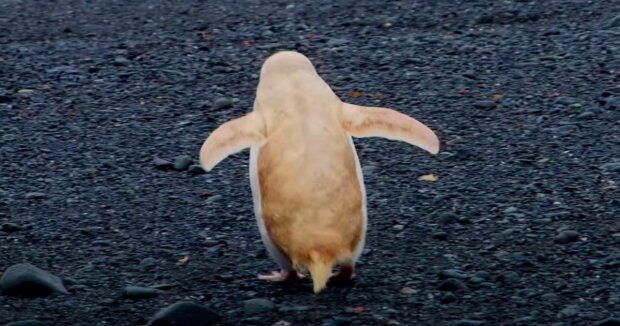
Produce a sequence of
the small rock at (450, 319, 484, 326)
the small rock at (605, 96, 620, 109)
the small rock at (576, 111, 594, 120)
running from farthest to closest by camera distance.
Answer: the small rock at (605, 96, 620, 109) → the small rock at (576, 111, 594, 120) → the small rock at (450, 319, 484, 326)

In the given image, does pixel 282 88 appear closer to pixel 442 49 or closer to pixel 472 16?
pixel 442 49

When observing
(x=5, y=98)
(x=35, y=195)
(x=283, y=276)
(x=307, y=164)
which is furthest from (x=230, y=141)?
(x=5, y=98)

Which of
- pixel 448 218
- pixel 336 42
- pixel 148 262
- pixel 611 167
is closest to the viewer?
pixel 148 262

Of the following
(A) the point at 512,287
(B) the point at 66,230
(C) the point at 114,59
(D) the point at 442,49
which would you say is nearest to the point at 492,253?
(A) the point at 512,287

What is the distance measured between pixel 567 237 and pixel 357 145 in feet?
4.38

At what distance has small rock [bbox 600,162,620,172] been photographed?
5070 millimetres

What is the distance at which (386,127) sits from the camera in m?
3.95

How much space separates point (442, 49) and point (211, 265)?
284cm

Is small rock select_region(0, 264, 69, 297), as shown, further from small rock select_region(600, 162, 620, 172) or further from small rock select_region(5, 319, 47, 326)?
small rock select_region(600, 162, 620, 172)

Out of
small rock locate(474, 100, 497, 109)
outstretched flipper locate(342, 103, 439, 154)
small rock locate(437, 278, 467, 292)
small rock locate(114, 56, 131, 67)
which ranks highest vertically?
outstretched flipper locate(342, 103, 439, 154)

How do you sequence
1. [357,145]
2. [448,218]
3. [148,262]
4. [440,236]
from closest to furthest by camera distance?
1. [148,262]
2. [440,236]
3. [448,218]
4. [357,145]

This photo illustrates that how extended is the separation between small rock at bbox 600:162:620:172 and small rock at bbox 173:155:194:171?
1.57 metres

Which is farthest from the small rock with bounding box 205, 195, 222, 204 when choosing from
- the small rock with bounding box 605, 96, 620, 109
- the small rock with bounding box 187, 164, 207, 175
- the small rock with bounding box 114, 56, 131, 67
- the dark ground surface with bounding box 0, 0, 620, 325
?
the small rock with bounding box 114, 56, 131, 67

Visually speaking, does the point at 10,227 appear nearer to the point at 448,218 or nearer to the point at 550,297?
the point at 448,218
